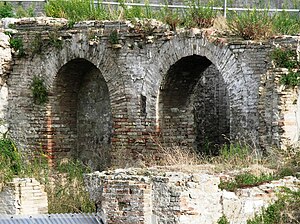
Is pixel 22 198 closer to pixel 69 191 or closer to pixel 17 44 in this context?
pixel 69 191

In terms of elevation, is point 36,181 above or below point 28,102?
below

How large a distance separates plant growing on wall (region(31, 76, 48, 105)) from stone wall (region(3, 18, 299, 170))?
0.10m

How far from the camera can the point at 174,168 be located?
14320 mm

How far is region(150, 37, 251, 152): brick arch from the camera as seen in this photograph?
16.7 metres

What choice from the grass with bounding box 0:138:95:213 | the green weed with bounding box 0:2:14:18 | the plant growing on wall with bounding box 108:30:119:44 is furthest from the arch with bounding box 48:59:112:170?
the green weed with bounding box 0:2:14:18

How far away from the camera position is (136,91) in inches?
707

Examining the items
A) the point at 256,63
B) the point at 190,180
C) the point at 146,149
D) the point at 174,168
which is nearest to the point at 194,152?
the point at 146,149

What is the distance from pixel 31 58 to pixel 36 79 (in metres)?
0.43

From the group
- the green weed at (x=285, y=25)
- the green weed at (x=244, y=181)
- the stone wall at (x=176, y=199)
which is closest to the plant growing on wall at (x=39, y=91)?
the green weed at (x=285, y=25)

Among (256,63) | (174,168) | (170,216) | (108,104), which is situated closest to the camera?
(170,216)

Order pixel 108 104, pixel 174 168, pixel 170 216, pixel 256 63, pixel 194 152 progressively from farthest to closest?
pixel 108 104 → pixel 194 152 → pixel 256 63 → pixel 174 168 → pixel 170 216

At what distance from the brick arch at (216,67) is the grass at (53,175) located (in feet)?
6.11

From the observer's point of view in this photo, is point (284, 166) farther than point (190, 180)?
Yes

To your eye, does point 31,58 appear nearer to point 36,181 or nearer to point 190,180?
point 36,181
